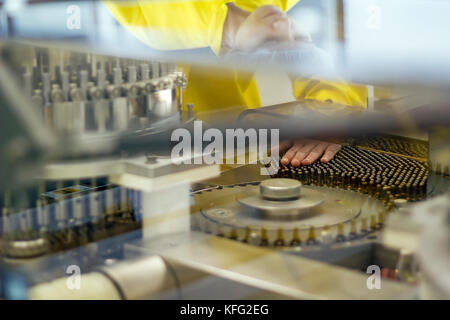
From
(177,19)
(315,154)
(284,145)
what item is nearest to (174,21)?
(177,19)

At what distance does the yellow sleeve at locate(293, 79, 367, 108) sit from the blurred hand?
0.10 metres

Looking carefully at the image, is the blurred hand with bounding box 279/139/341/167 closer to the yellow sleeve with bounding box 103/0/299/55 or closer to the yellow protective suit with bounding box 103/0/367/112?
the yellow protective suit with bounding box 103/0/367/112

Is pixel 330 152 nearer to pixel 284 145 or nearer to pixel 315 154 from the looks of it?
pixel 315 154

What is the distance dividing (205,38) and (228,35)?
0.05 m

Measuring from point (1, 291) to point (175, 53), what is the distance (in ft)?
1.69

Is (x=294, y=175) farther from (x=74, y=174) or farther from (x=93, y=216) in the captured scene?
(x=74, y=174)

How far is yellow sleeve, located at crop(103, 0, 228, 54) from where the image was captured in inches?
43.1

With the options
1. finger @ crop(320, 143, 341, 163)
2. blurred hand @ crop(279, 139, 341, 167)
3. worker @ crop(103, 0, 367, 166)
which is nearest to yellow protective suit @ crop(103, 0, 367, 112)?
worker @ crop(103, 0, 367, 166)

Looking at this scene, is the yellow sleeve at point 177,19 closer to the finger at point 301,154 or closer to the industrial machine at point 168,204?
the industrial machine at point 168,204

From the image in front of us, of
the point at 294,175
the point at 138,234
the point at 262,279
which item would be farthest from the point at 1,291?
the point at 294,175

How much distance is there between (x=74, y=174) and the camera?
0.64m

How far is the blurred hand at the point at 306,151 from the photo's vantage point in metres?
1.25

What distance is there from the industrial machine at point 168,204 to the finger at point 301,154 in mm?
142

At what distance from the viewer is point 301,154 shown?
133cm
